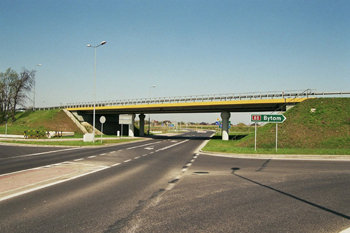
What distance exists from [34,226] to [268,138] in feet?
76.8

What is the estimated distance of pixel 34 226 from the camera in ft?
14.6

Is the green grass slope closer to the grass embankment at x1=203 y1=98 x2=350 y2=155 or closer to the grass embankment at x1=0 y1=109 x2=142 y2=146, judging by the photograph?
the grass embankment at x1=203 y1=98 x2=350 y2=155

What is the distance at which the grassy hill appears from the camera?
159 feet

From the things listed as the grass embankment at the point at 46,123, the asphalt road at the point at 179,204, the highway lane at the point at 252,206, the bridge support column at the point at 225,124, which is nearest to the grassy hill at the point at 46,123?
the grass embankment at the point at 46,123

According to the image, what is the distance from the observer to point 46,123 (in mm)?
51250

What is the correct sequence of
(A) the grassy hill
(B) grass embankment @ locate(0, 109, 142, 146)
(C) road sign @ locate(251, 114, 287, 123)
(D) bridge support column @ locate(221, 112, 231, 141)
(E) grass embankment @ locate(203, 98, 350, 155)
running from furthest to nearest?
(A) the grassy hill < (B) grass embankment @ locate(0, 109, 142, 146) < (D) bridge support column @ locate(221, 112, 231, 141) < (E) grass embankment @ locate(203, 98, 350, 155) < (C) road sign @ locate(251, 114, 287, 123)

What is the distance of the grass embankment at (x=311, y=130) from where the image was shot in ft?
71.6

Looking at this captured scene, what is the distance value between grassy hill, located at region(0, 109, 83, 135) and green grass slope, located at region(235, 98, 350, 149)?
37.2 meters

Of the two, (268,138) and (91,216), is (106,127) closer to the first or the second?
(268,138)

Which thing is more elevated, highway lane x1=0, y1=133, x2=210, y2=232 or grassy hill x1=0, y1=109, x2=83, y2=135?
grassy hill x1=0, y1=109, x2=83, y2=135

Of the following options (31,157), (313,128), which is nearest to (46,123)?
(31,157)

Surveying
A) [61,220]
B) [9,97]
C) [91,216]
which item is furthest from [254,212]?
[9,97]

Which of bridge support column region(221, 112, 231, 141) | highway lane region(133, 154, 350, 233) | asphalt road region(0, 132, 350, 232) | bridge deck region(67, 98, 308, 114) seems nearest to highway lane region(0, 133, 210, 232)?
asphalt road region(0, 132, 350, 232)

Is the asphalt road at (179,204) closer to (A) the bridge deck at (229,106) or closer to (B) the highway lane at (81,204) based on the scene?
(B) the highway lane at (81,204)
